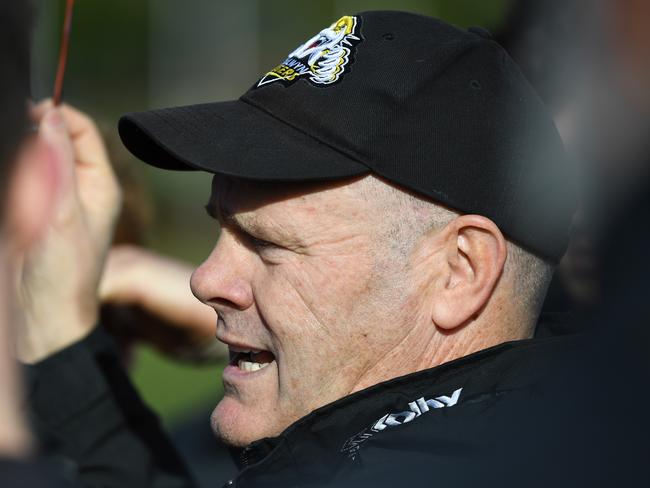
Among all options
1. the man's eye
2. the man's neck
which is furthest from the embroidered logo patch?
the man's neck

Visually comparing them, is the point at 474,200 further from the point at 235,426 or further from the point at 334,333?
the point at 235,426

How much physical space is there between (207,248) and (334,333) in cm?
1582

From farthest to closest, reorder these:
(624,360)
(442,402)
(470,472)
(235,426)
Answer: (235,426) → (442,402) → (470,472) → (624,360)

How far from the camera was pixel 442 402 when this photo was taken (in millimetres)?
1601

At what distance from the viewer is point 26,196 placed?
1.41 m

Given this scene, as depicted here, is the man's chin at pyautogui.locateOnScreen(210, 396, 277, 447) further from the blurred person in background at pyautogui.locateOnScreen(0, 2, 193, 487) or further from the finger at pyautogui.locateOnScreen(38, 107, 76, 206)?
the finger at pyautogui.locateOnScreen(38, 107, 76, 206)

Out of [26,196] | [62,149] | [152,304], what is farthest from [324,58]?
[152,304]

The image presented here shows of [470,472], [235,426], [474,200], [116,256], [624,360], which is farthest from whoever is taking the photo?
[116,256]

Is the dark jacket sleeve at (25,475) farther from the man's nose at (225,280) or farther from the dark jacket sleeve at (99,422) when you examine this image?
the dark jacket sleeve at (99,422)

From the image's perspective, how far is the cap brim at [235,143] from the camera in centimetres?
175

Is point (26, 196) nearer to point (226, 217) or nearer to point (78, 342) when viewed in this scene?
point (226, 217)

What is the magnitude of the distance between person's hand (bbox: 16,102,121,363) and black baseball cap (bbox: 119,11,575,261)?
75 cm

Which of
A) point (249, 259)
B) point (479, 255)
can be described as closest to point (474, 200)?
point (479, 255)

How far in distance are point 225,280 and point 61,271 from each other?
2.98 feet
